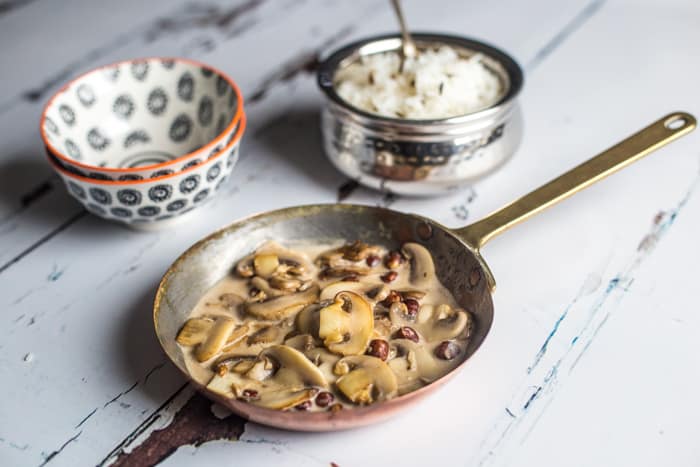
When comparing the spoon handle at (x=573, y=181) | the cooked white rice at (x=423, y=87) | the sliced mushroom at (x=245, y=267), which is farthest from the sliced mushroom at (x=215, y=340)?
the cooked white rice at (x=423, y=87)

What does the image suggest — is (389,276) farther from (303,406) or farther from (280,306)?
(303,406)

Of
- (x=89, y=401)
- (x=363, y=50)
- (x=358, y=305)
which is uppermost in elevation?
(x=363, y=50)

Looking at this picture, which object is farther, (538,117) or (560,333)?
(538,117)

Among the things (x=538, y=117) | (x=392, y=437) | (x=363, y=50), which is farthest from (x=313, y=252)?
(x=538, y=117)

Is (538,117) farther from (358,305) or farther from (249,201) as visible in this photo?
(358,305)

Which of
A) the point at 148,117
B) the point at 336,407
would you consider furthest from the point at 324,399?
the point at 148,117

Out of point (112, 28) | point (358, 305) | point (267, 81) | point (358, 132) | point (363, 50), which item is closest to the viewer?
point (358, 305)

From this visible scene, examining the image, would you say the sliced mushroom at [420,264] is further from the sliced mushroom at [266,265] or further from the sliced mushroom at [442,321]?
the sliced mushroom at [266,265]
